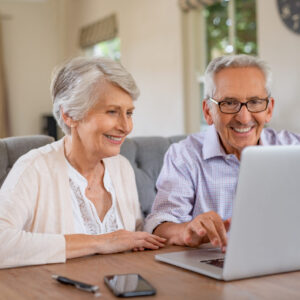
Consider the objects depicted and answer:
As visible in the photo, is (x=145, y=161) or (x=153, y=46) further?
(x=153, y=46)

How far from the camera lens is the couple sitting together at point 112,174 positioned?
1460 millimetres

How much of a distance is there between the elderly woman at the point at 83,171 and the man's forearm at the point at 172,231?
0.08 m

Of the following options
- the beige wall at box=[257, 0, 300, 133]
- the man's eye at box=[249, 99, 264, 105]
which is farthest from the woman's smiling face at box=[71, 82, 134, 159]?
the beige wall at box=[257, 0, 300, 133]

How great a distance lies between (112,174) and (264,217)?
803 mm

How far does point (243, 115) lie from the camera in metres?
1.91

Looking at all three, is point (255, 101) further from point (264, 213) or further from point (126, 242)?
point (264, 213)

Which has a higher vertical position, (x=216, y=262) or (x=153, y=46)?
(x=153, y=46)

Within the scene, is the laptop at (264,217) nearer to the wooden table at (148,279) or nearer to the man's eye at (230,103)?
the wooden table at (148,279)

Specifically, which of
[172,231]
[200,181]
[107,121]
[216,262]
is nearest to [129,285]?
[216,262]

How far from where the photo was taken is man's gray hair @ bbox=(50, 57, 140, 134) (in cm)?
168

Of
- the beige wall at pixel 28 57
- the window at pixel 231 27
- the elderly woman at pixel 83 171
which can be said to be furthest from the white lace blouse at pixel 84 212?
the beige wall at pixel 28 57

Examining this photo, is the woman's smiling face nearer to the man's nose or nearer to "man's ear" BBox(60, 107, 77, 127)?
"man's ear" BBox(60, 107, 77, 127)

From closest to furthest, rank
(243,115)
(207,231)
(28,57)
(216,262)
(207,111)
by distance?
(216,262), (207,231), (243,115), (207,111), (28,57)

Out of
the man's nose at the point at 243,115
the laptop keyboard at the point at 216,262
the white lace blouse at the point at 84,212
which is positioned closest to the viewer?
the laptop keyboard at the point at 216,262
